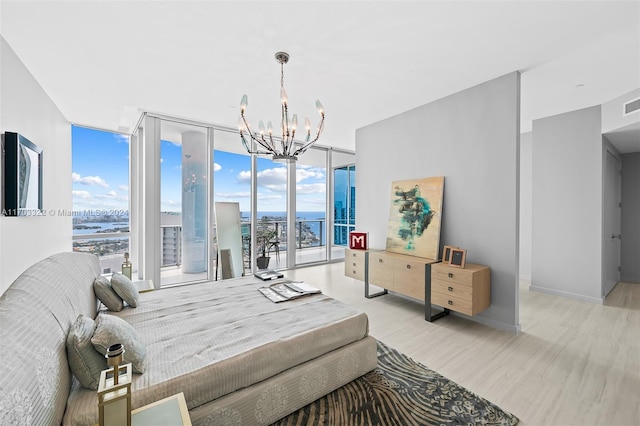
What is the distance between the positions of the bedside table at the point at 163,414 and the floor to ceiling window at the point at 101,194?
4.94m

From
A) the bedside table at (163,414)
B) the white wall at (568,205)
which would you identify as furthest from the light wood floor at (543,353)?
the bedside table at (163,414)

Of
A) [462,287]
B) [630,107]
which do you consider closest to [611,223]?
[630,107]

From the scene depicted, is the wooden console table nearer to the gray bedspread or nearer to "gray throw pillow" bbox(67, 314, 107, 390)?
the gray bedspread

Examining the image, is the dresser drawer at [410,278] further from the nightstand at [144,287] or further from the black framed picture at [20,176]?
the black framed picture at [20,176]

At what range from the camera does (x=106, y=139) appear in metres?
5.14

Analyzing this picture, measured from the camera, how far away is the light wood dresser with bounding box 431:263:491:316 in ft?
9.56

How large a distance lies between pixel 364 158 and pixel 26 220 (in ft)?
14.9

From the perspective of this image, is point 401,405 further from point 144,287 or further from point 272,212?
point 272,212

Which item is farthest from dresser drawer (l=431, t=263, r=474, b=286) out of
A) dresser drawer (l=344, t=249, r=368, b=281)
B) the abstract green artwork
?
dresser drawer (l=344, t=249, r=368, b=281)

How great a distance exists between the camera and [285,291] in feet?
8.95

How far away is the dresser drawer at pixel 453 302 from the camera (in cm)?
292

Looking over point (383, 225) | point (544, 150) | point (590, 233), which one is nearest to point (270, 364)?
point (383, 225)

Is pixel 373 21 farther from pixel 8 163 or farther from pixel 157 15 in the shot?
pixel 8 163

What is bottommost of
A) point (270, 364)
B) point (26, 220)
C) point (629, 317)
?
point (629, 317)
